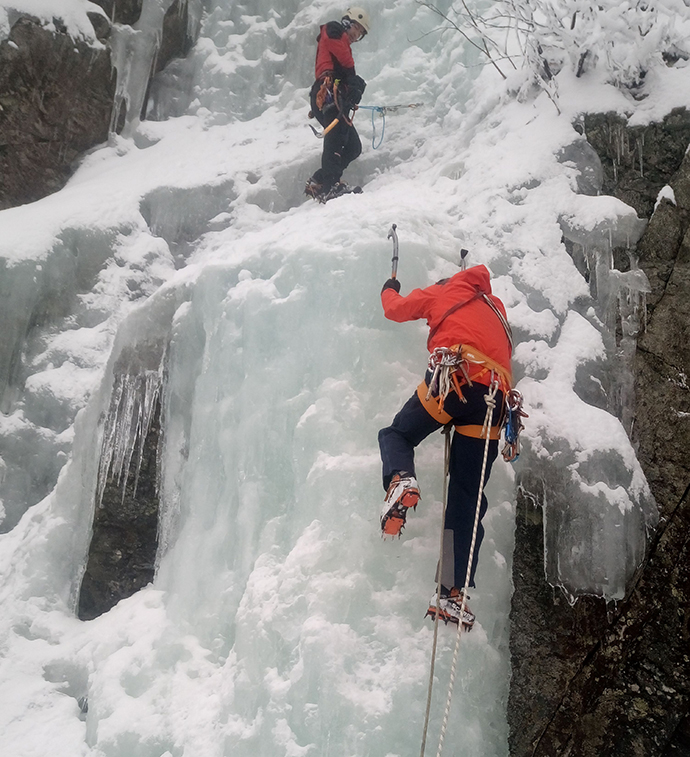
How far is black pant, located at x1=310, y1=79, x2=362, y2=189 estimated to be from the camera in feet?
17.6

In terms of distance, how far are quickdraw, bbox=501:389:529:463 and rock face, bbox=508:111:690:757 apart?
0.45 m

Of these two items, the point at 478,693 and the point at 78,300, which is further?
the point at 78,300

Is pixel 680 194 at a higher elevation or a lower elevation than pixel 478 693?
higher

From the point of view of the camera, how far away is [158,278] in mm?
5473

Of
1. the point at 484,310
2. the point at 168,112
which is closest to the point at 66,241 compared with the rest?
the point at 168,112

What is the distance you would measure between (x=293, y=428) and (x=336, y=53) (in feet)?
11.3

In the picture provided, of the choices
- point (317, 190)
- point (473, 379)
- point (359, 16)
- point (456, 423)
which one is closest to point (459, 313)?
point (473, 379)

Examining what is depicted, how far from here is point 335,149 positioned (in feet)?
17.6

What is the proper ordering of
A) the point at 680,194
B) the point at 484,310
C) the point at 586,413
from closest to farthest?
the point at 484,310 < the point at 586,413 < the point at 680,194

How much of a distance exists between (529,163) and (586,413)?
1993mm

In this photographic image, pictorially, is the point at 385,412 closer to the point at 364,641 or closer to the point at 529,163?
the point at 364,641

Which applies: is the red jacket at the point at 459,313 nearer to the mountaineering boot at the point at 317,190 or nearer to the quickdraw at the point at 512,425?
the quickdraw at the point at 512,425

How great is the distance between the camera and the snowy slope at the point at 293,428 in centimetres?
295

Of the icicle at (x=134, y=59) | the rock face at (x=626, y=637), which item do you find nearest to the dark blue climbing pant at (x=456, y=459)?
the rock face at (x=626, y=637)
